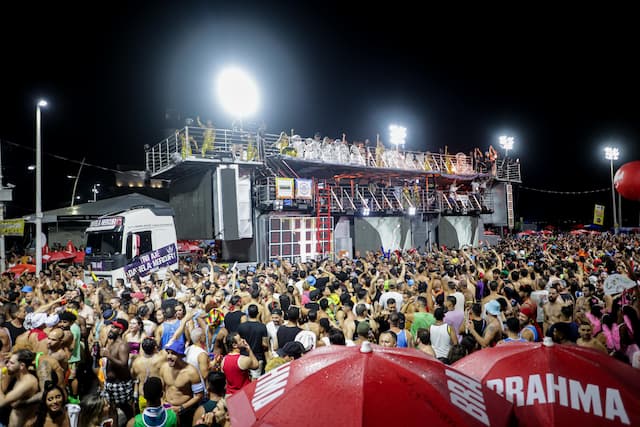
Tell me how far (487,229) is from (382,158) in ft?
60.7

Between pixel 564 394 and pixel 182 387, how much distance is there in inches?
162

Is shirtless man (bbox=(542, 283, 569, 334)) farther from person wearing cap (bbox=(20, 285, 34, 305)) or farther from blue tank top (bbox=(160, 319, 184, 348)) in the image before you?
person wearing cap (bbox=(20, 285, 34, 305))

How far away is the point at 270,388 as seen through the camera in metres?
2.63

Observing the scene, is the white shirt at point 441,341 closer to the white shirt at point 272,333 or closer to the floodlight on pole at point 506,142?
the white shirt at point 272,333

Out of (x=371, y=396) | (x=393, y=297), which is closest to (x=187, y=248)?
(x=393, y=297)

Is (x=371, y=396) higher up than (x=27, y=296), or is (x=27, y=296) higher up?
(x=371, y=396)

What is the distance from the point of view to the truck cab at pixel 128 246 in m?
14.2

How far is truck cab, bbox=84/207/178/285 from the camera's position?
1418 cm

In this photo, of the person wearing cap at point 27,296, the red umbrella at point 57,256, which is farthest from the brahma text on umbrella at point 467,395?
the red umbrella at point 57,256

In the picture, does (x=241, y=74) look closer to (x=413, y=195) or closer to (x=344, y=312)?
(x=413, y=195)

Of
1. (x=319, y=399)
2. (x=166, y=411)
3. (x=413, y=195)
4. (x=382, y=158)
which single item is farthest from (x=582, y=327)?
(x=413, y=195)

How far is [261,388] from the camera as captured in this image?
273cm

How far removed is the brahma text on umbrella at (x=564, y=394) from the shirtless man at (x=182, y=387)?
3631 millimetres

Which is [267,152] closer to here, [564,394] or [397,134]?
[397,134]
